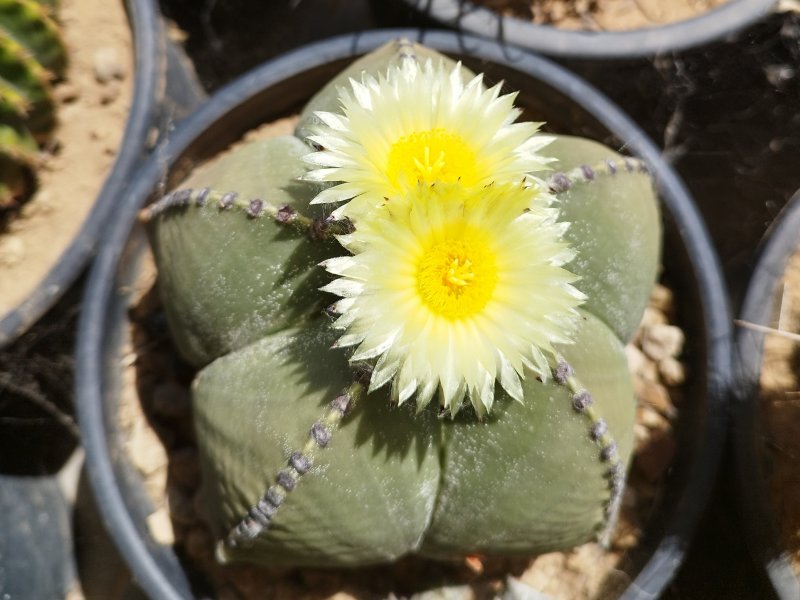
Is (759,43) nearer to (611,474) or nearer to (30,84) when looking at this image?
(611,474)

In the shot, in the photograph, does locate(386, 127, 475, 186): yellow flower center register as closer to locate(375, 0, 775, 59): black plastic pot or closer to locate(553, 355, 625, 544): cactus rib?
locate(553, 355, 625, 544): cactus rib

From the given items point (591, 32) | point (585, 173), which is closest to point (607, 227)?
point (585, 173)

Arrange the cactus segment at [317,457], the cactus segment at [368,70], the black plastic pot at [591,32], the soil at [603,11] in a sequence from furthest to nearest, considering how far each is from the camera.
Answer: the soil at [603,11]
the black plastic pot at [591,32]
the cactus segment at [368,70]
the cactus segment at [317,457]

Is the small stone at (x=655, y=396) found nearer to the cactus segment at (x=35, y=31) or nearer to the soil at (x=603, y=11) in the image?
the soil at (x=603, y=11)

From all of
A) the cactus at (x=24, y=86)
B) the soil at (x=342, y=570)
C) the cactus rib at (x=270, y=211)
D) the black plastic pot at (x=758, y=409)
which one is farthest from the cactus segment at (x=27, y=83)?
the black plastic pot at (x=758, y=409)

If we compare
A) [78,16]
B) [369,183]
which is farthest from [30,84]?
[369,183]

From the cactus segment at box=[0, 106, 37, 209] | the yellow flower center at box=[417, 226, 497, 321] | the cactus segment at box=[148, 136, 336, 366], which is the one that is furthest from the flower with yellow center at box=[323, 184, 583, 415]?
the cactus segment at box=[0, 106, 37, 209]

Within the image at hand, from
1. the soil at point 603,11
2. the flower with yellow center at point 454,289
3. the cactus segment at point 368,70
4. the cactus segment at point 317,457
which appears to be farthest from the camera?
the soil at point 603,11
